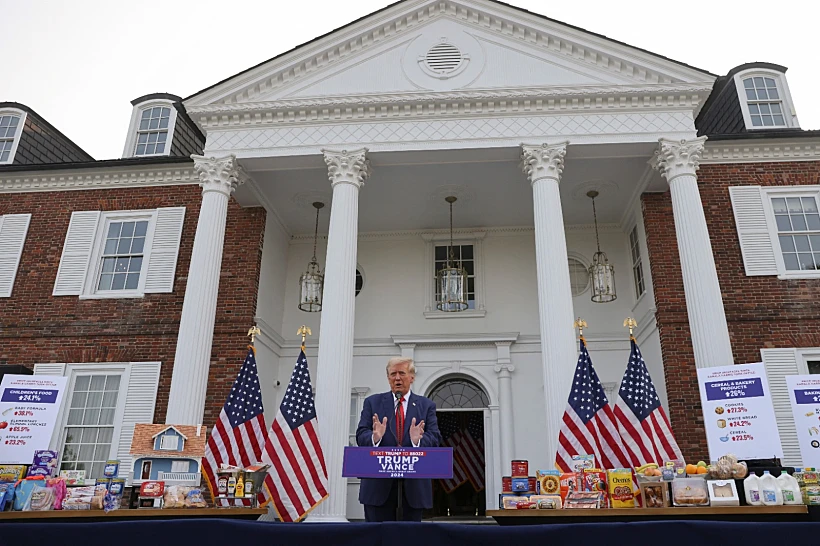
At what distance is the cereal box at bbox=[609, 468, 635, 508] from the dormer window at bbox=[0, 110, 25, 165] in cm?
1549

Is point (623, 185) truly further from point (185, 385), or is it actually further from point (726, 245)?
point (185, 385)

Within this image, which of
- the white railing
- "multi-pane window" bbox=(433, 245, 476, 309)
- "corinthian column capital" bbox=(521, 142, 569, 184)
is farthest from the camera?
"multi-pane window" bbox=(433, 245, 476, 309)

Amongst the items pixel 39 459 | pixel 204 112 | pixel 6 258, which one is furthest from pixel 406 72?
pixel 6 258

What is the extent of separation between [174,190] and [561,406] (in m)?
9.72

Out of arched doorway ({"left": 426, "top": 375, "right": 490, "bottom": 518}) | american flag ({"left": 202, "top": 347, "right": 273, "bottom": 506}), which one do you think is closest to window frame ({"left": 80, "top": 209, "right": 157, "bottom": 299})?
american flag ({"left": 202, "top": 347, "right": 273, "bottom": 506})

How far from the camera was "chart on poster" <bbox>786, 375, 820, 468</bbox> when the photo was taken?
23.0 feet

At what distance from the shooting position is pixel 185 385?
9.86m

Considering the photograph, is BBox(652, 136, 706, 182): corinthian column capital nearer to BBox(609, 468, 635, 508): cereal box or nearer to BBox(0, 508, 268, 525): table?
BBox(609, 468, 635, 508): cereal box

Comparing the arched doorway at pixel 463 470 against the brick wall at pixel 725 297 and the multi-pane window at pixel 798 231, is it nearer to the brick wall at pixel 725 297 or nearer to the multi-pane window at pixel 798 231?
the brick wall at pixel 725 297

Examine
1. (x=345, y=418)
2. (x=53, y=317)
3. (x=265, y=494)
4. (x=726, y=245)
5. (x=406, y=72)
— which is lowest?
(x=265, y=494)

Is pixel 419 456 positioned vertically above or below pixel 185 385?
Result: below

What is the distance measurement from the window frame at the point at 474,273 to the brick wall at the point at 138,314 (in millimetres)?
3864

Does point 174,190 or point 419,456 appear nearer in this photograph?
point 419,456

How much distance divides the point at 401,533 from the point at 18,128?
1638cm
